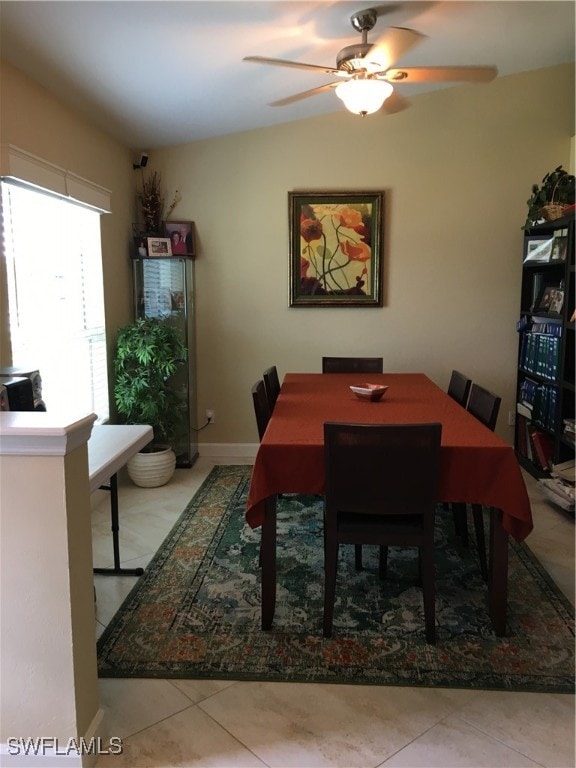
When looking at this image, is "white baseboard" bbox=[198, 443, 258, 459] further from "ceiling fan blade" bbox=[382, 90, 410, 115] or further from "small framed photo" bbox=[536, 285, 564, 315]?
"ceiling fan blade" bbox=[382, 90, 410, 115]

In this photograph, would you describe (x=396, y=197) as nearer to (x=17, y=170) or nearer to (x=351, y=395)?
(x=351, y=395)

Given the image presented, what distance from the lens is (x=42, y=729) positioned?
1.56 metres

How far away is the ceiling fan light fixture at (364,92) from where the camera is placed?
245 cm

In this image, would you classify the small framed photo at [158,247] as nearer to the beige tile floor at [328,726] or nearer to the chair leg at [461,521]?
the chair leg at [461,521]

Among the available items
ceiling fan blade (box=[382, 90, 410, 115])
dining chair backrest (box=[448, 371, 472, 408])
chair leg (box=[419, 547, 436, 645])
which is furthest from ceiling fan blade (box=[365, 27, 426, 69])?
chair leg (box=[419, 547, 436, 645])

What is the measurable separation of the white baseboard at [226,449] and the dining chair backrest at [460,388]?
5.97 ft

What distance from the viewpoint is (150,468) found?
387 cm

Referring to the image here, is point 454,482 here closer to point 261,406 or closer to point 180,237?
point 261,406

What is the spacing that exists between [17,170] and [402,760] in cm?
275

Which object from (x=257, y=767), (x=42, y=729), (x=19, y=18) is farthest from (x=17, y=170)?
(x=257, y=767)

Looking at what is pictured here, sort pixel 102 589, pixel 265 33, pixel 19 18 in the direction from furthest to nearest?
pixel 265 33 < pixel 102 589 < pixel 19 18

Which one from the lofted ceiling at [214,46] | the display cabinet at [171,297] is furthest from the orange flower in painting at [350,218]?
the display cabinet at [171,297]

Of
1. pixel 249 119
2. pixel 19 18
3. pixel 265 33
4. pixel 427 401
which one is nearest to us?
pixel 19 18

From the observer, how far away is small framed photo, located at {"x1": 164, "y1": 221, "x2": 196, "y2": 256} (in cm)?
427
